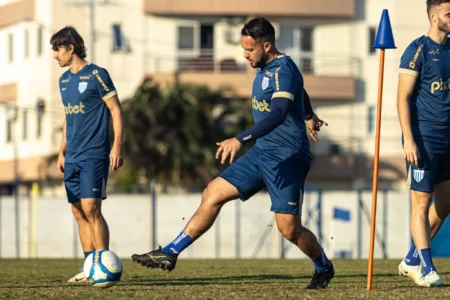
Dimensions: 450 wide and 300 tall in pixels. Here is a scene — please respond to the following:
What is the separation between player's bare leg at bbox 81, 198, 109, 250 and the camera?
11.9 metres

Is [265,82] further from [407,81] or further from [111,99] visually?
[111,99]

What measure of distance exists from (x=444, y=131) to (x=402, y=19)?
39.0 meters

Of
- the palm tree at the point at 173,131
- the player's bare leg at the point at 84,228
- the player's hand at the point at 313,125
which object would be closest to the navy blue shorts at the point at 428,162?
the player's hand at the point at 313,125

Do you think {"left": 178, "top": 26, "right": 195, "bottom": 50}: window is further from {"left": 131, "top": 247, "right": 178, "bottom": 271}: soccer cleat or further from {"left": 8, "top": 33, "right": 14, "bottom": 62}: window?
{"left": 131, "top": 247, "right": 178, "bottom": 271}: soccer cleat

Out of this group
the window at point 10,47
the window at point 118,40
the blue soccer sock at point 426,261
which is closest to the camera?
the blue soccer sock at point 426,261

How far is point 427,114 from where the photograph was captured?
35.6 ft

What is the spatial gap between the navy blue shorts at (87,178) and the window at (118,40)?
1495 inches

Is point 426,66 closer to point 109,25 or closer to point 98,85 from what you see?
point 98,85

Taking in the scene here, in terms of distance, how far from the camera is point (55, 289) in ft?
36.0

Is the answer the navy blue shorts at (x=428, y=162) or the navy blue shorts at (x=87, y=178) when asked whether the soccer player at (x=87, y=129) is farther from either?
the navy blue shorts at (x=428, y=162)

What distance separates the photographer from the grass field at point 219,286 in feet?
32.7

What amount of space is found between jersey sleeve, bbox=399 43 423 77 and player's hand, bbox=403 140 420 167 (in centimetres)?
61

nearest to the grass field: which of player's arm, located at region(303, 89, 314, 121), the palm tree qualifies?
player's arm, located at region(303, 89, 314, 121)

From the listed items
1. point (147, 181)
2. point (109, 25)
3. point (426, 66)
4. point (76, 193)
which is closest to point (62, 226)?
point (147, 181)
